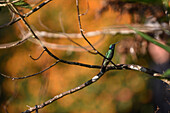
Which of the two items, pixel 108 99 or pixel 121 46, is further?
pixel 108 99

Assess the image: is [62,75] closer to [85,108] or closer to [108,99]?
[85,108]

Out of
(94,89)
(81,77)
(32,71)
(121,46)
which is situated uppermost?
(121,46)

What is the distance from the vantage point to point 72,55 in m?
4.96

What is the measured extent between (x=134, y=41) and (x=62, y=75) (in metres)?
3.36

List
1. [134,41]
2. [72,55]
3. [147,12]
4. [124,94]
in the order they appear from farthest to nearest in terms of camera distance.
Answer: [124,94]
[72,55]
[134,41]
[147,12]

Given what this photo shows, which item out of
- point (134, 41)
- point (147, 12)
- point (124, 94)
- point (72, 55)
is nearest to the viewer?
point (147, 12)

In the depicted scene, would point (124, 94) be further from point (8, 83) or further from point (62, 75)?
point (8, 83)

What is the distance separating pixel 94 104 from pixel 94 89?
0.49m

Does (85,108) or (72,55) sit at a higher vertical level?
(72,55)

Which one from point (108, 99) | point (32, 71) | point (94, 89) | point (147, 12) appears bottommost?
point (108, 99)

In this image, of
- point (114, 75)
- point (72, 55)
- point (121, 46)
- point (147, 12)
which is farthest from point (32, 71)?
point (147, 12)

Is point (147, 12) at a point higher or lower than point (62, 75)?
higher

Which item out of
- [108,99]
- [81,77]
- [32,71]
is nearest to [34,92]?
[32,71]

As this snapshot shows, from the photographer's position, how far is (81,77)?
5.20m
